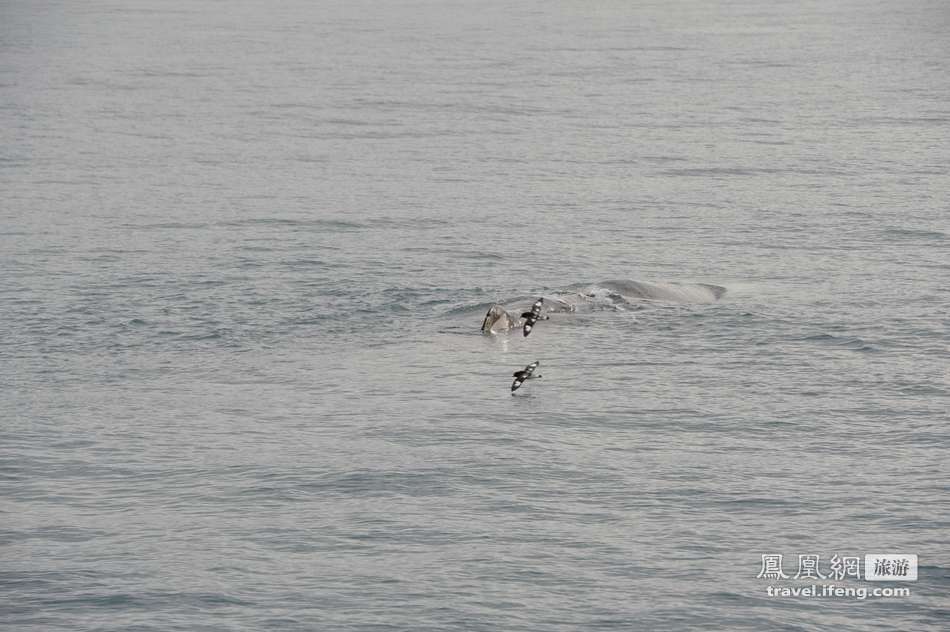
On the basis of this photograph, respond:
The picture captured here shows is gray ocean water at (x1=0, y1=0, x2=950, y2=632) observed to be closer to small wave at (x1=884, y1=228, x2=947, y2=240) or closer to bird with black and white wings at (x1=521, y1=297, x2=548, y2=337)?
small wave at (x1=884, y1=228, x2=947, y2=240)

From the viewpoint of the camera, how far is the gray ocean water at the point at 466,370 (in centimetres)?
2466

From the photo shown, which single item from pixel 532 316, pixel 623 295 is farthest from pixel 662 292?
pixel 532 316

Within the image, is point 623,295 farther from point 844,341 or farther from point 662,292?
point 844,341

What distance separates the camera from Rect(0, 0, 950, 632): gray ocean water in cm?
2466

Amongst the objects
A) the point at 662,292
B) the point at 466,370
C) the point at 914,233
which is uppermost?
the point at 914,233

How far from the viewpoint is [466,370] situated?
119 feet

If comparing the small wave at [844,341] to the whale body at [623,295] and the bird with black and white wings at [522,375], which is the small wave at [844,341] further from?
the bird with black and white wings at [522,375]

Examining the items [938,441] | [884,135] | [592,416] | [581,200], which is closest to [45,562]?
[592,416]

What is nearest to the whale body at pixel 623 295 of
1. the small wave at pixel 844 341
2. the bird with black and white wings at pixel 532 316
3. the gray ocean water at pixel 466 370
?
the gray ocean water at pixel 466 370

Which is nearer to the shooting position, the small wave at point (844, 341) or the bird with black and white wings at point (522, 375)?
the bird with black and white wings at point (522, 375)

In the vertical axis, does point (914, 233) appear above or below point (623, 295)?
above

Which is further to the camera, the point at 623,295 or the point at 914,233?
the point at 914,233

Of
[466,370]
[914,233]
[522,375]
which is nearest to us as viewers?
[522,375]

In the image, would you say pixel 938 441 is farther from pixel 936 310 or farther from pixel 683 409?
pixel 936 310
